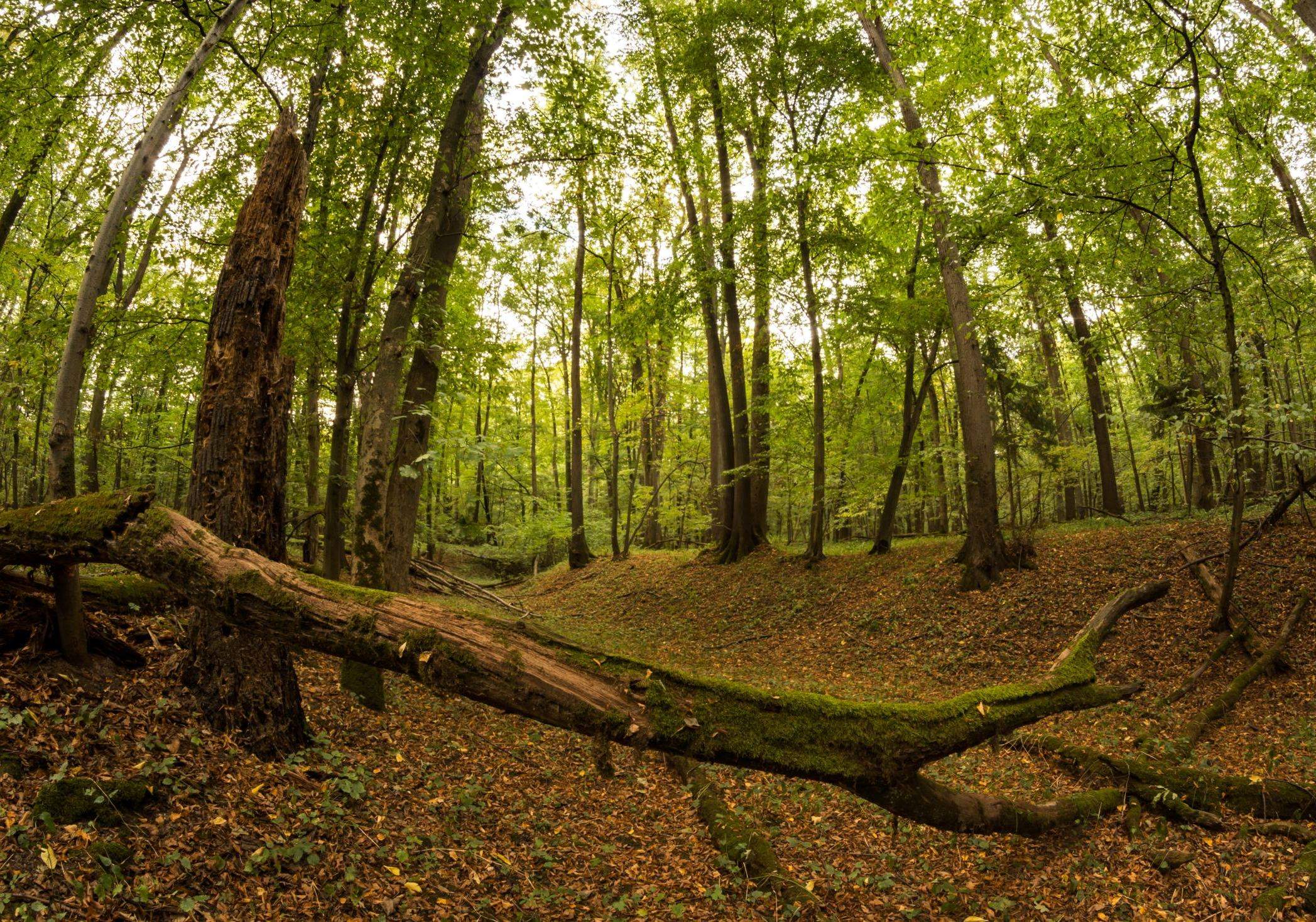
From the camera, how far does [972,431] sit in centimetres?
1206

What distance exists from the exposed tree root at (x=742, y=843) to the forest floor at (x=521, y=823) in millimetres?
116

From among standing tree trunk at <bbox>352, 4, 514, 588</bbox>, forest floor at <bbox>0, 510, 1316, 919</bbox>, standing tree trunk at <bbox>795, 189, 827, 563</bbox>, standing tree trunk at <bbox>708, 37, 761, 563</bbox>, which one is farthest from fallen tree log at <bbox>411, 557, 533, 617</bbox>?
forest floor at <bbox>0, 510, 1316, 919</bbox>

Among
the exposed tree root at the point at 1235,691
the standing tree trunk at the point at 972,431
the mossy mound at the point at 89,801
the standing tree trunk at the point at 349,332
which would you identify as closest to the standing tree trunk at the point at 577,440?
the standing tree trunk at the point at 972,431

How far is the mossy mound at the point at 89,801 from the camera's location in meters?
3.27

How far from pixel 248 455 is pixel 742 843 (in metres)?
4.49

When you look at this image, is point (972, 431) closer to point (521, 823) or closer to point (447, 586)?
point (521, 823)

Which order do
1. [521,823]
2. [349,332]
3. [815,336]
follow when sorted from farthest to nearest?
[815,336] → [349,332] → [521,823]

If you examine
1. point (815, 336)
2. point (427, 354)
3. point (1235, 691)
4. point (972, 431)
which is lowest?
point (1235, 691)

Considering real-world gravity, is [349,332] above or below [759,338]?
below

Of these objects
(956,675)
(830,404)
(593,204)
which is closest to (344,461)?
(593,204)

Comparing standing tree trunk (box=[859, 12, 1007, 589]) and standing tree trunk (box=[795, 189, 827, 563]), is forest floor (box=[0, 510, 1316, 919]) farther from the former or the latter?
standing tree trunk (box=[795, 189, 827, 563])

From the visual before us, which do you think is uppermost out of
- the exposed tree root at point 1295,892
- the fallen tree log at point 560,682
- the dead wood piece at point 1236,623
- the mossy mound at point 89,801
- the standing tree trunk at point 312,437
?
the standing tree trunk at point 312,437

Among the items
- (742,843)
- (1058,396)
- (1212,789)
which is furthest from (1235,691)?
(1058,396)

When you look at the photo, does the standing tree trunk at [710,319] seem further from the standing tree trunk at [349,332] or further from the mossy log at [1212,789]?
the mossy log at [1212,789]
